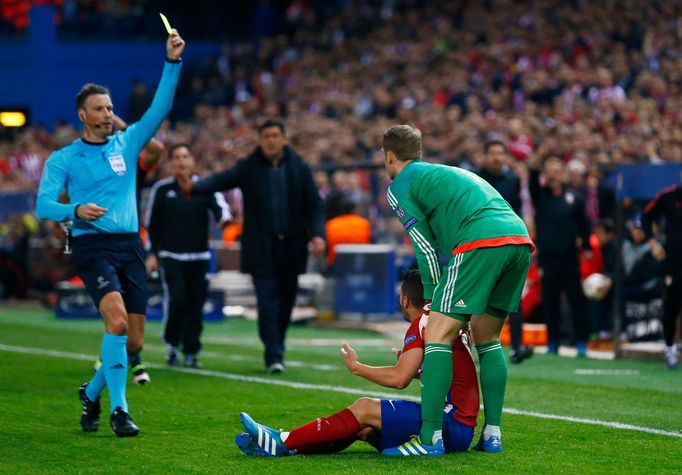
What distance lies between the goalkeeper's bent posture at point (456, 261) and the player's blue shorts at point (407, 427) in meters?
0.08

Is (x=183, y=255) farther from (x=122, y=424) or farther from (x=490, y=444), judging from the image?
(x=490, y=444)

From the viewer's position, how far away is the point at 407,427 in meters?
7.59

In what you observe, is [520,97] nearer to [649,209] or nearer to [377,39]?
[377,39]

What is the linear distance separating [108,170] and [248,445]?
7.47ft

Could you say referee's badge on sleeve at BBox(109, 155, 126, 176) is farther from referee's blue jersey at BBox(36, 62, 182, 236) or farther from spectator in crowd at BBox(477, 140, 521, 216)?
spectator in crowd at BBox(477, 140, 521, 216)

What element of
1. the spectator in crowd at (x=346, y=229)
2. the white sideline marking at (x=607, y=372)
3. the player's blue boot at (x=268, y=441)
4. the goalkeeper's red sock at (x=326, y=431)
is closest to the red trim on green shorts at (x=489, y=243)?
the goalkeeper's red sock at (x=326, y=431)

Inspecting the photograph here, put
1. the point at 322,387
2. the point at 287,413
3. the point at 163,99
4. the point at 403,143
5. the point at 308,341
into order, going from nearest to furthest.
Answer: the point at 403,143 → the point at 163,99 → the point at 287,413 → the point at 322,387 → the point at 308,341

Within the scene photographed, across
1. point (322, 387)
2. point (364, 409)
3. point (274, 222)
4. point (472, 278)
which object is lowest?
point (322, 387)

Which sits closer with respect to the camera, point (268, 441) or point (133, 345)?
point (268, 441)

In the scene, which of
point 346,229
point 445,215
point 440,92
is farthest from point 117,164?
point 440,92

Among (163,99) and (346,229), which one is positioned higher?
(163,99)

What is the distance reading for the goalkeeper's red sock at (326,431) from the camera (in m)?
7.52

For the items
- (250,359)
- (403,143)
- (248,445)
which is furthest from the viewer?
(250,359)

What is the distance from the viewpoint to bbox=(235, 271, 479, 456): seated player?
752cm
